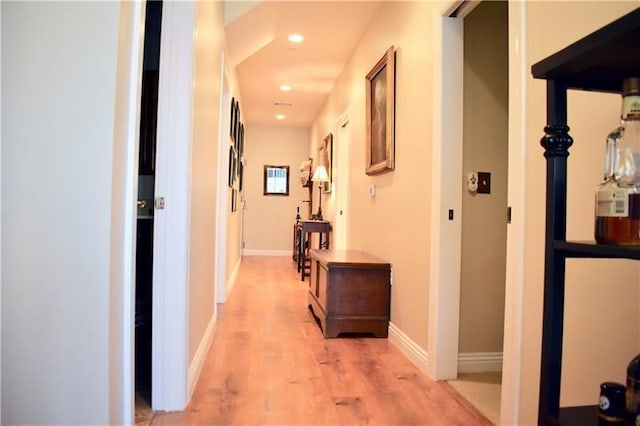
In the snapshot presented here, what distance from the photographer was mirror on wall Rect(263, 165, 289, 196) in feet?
29.5

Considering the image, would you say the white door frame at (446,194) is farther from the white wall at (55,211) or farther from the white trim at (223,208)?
the white trim at (223,208)

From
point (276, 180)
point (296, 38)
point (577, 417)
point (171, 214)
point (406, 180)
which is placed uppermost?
point (296, 38)

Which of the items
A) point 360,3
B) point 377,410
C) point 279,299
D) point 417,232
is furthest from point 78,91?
point 279,299

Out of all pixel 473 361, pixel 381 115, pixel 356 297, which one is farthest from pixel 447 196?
Answer: pixel 381 115

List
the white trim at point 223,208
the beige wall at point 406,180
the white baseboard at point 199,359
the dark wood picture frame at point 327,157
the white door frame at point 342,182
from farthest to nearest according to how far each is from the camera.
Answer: the dark wood picture frame at point 327,157
the white door frame at point 342,182
the white trim at point 223,208
the beige wall at point 406,180
the white baseboard at point 199,359

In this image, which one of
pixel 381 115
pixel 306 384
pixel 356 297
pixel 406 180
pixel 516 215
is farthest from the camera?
pixel 381 115

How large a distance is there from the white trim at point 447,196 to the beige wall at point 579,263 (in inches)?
31.5

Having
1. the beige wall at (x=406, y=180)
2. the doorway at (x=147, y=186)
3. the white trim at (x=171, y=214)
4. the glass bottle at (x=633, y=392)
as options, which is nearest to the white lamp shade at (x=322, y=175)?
the beige wall at (x=406, y=180)

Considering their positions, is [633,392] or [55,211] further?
[55,211]

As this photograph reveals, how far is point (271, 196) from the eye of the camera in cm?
899

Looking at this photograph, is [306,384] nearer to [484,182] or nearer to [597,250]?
[484,182]

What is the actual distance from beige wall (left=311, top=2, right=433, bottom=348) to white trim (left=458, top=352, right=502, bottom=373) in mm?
238

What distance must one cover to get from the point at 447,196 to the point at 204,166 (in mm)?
1385

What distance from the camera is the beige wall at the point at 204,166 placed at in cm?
218
